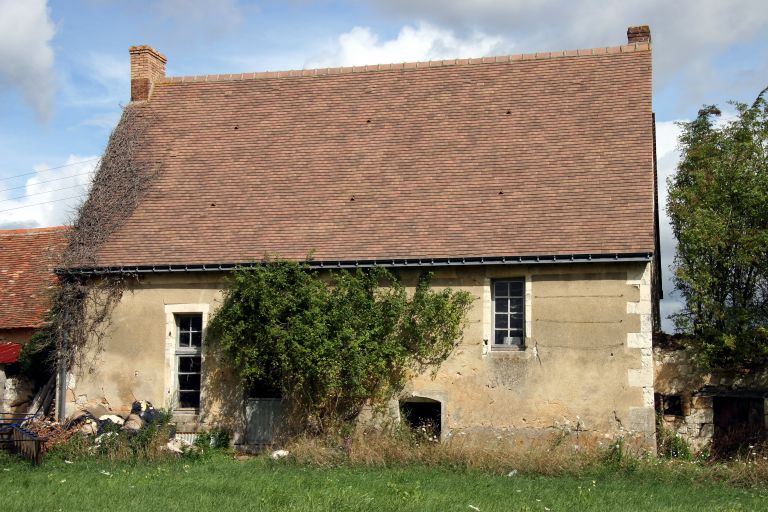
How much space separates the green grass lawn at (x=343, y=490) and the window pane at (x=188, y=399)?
335 centimetres

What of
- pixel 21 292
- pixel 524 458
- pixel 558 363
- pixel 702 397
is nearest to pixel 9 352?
pixel 21 292

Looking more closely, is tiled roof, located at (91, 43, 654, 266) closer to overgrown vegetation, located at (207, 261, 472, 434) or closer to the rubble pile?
overgrown vegetation, located at (207, 261, 472, 434)

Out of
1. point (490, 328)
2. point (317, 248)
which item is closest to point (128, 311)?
point (317, 248)

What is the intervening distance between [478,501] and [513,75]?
435 inches

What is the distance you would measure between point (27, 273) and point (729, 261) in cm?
1561

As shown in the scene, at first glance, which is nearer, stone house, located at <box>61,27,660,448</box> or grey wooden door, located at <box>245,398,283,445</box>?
stone house, located at <box>61,27,660,448</box>

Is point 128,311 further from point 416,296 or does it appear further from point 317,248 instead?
point 416,296

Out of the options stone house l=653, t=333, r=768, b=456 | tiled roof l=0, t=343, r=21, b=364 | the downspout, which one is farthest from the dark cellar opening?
tiled roof l=0, t=343, r=21, b=364

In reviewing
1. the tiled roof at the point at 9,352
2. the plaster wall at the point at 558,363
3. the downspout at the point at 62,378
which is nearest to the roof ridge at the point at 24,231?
the tiled roof at the point at 9,352

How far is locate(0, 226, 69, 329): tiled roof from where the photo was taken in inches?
776

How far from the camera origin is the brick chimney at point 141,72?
2080 cm

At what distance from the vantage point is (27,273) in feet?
70.4

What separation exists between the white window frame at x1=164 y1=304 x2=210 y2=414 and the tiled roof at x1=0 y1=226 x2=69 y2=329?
2.87 metres

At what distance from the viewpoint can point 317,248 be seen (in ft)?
53.8
